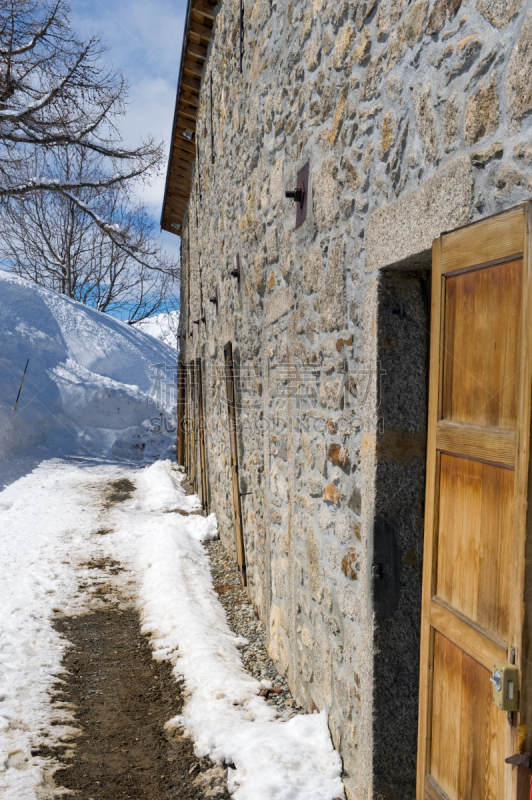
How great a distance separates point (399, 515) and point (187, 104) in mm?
7891

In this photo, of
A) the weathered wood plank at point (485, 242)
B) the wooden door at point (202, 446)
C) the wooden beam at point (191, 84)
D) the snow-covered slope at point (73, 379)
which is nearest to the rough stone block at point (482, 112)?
the weathered wood plank at point (485, 242)

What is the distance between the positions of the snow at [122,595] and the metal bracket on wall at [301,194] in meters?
2.49

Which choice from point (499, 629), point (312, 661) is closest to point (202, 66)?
point (312, 661)

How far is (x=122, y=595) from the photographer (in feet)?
16.4

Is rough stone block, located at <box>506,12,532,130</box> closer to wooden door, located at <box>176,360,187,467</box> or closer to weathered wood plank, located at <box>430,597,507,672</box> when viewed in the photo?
weathered wood plank, located at <box>430,597,507,672</box>

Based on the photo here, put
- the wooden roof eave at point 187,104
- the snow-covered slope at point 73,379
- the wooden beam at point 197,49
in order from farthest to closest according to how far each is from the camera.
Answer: the snow-covered slope at point 73,379
the wooden beam at point 197,49
the wooden roof eave at point 187,104

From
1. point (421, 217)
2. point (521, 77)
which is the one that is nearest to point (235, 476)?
point (421, 217)

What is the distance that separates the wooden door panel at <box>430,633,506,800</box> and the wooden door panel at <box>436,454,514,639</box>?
0.14 metres

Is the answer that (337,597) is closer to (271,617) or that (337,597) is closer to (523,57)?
(271,617)

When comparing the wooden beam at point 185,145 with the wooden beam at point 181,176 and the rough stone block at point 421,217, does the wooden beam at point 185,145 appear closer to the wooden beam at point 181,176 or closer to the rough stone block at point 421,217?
the wooden beam at point 181,176

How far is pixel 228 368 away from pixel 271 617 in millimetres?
2344

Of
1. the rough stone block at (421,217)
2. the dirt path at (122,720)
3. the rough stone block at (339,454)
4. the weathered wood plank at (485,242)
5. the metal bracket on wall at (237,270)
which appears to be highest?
the metal bracket on wall at (237,270)

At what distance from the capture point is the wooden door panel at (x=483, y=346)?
1.30m

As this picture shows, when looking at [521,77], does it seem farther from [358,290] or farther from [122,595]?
[122,595]
